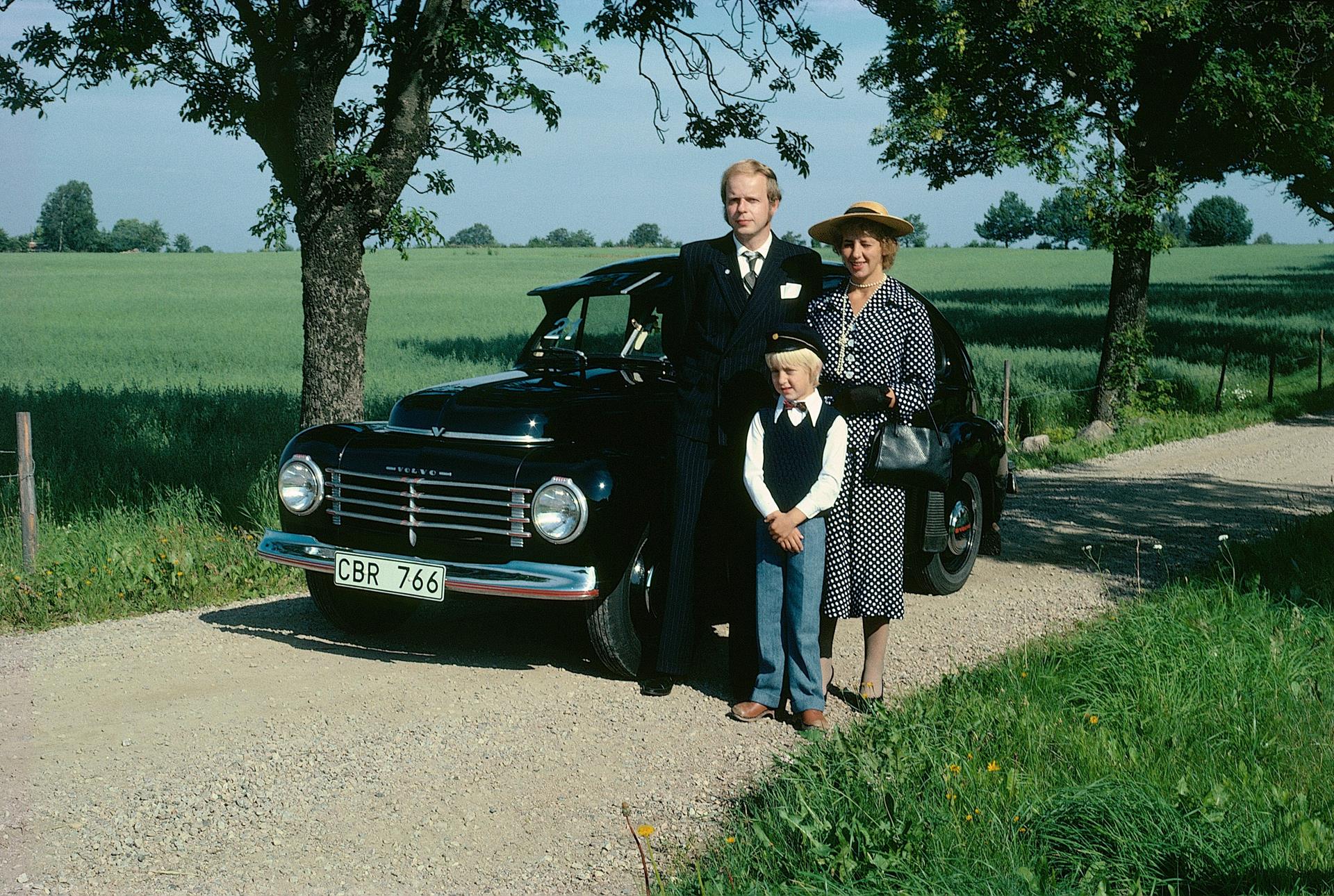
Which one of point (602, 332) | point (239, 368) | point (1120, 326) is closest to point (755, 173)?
point (602, 332)

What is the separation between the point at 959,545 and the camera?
6.89 metres

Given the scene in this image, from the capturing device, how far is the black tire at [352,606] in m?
5.89

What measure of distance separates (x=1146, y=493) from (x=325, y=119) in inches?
308

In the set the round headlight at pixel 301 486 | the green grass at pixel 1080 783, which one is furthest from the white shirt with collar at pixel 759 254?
the round headlight at pixel 301 486

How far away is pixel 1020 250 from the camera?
90.1 metres

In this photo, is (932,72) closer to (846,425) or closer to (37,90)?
(37,90)

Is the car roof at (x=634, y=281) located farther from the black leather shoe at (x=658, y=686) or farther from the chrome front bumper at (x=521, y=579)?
the black leather shoe at (x=658, y=686)

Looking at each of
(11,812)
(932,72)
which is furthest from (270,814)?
(932,72)

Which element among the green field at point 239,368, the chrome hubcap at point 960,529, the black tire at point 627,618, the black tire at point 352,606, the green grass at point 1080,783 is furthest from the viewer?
the green field at point 239,368

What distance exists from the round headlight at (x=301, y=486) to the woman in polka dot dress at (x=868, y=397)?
2.41 metres

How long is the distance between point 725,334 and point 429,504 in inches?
59.6

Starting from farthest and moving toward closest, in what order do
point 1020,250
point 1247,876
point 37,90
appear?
point 1020,250 < point 37,90 < point 1247,876

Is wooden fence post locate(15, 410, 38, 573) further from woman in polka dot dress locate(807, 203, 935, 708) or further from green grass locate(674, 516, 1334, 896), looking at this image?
green grass locate(674, 516, 1334, 896)

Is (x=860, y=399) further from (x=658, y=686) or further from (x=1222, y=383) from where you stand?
(x=1222, y=383)
